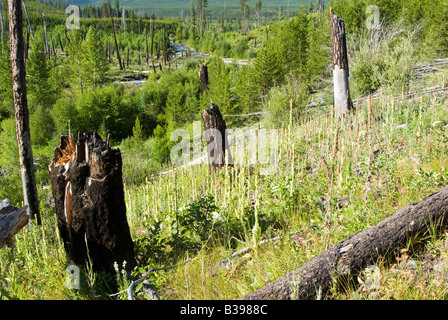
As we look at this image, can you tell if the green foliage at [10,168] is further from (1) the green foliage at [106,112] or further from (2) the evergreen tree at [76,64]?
(2) the evergreen tree at [76,64]

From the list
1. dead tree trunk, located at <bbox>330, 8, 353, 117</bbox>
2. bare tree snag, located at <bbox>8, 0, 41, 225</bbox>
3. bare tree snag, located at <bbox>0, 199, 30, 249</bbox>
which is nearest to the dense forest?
bare tree snag, located at <bbox>0, 199, 30, 249</bbox>

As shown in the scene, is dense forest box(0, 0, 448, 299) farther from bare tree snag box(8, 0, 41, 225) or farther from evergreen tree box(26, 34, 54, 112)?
bare tree snag box(8, 0, 41, 225)

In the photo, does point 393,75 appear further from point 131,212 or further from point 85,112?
point 85,112

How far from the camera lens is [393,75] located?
9.04 metres

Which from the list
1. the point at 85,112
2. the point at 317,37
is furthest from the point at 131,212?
the point at 85,112

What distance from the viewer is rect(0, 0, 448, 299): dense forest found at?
8.54 feet

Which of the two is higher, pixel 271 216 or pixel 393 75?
pixel 393 75

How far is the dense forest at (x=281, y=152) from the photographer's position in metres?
2.60

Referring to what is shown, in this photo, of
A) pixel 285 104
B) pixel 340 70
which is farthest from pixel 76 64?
pixel 340 70

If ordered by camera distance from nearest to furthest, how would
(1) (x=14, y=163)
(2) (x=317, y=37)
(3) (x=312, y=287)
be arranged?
(3) (x=312, y=287) < (1) (x=14, y=163) < (2) (x=317, y=37)

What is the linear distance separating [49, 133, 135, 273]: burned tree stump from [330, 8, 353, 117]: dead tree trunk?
21.3 ft

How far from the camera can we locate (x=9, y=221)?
282 centimetres

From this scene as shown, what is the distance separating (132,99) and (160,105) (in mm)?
3002

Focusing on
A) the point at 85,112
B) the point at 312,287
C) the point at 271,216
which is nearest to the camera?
the point at 312,287
